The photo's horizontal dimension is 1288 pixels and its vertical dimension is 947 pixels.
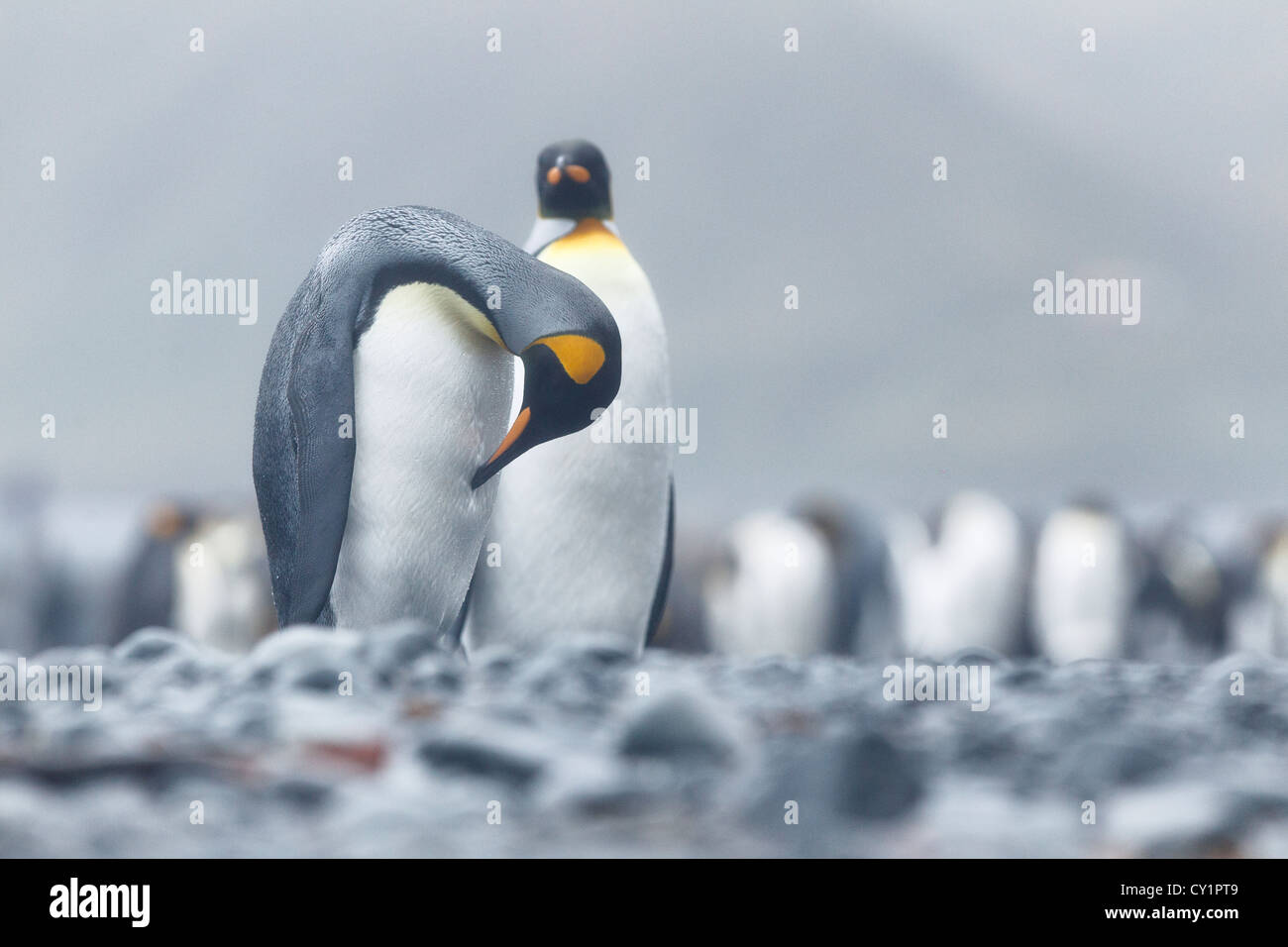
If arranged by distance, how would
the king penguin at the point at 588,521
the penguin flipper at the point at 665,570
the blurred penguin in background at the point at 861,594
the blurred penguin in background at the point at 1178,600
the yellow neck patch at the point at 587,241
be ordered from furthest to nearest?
the blurred penguin in background at the point at 1178,600
the blurred penguin in background at the point at 861,594
the penguin flipper at the point at 665,570
the yellow neck patch at the point at 587,241
the king penguin at the point at 588,521

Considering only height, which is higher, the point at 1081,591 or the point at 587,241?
the point at 587,241

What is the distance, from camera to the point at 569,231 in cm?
291

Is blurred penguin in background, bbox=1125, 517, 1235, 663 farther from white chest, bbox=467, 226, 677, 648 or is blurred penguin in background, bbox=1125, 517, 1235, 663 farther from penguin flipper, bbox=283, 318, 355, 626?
penguin flipper, bbox=283, 318, 355, 626

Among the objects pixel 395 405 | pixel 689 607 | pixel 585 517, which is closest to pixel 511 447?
pixel 395 405

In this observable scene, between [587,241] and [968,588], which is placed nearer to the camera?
[587,241]

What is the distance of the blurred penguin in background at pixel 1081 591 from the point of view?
513 cm

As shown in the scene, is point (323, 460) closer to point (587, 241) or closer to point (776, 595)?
point (587, 241)

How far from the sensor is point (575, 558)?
2.71m

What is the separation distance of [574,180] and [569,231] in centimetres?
12

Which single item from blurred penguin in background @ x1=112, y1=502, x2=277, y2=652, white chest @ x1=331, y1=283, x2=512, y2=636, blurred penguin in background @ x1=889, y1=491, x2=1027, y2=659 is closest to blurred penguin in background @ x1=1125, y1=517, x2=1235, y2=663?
blurred penguin in background @ x1=889, y1=491, x2=1027, y2=659

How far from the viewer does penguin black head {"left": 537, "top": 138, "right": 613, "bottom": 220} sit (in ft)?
9.44

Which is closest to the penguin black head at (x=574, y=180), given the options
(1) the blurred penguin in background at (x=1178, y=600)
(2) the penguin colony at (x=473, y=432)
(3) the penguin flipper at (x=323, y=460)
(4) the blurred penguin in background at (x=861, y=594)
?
(2) the penguin colony at (x=473, y=432)

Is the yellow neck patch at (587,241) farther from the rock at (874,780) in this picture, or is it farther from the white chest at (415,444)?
the rock at (874,780)
